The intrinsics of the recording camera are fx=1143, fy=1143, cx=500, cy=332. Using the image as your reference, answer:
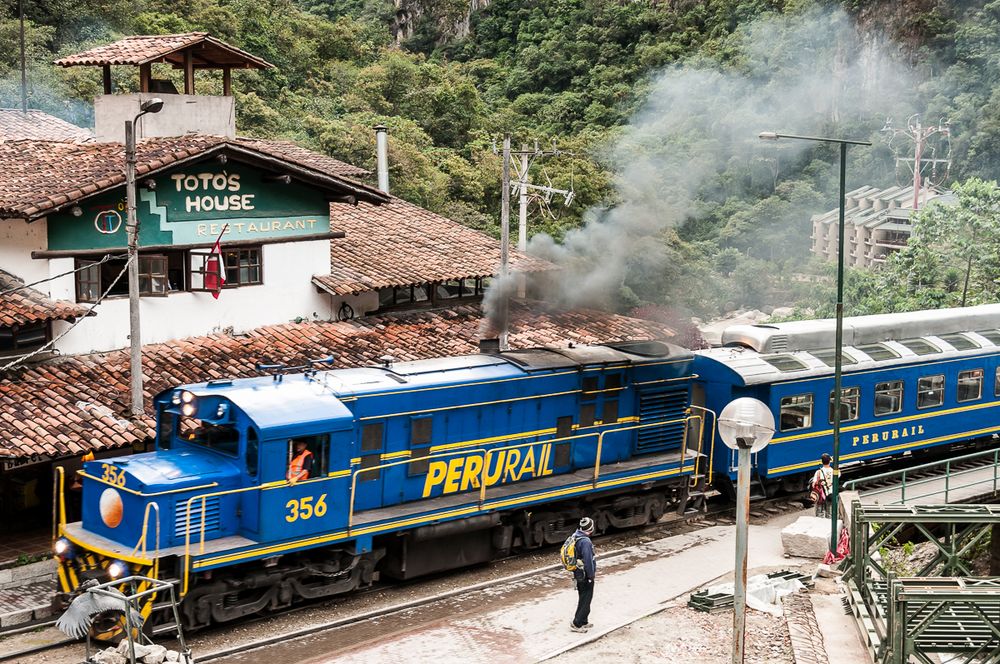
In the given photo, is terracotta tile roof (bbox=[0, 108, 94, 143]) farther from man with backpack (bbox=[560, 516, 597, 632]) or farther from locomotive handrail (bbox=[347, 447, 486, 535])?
man with backpack (bbox=[560, 516, 597, 632])

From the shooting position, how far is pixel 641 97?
4622 centimetres

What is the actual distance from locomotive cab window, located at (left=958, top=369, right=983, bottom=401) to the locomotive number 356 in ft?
49.2

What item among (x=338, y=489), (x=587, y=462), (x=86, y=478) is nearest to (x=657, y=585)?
(x=587, y=462)

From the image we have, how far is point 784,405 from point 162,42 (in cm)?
1395

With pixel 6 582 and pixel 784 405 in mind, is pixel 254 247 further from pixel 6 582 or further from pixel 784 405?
pixel 784 405

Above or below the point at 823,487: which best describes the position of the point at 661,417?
above

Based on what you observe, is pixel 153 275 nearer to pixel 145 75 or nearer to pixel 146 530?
pixel 145 75

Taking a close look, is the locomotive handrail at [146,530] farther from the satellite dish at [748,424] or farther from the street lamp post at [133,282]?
the satellite dish at [748,424]

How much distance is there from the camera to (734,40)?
174 ft

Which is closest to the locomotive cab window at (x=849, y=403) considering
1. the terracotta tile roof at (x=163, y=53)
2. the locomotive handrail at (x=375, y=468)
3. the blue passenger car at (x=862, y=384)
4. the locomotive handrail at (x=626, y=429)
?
the blue passenger car at (x=862, y=384)

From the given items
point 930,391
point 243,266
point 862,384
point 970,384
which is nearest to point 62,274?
point 243,266

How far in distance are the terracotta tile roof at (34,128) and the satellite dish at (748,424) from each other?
764 inches

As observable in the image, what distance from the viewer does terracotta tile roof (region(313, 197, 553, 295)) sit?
75.9ft

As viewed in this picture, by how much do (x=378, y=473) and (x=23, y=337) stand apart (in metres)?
6.44
